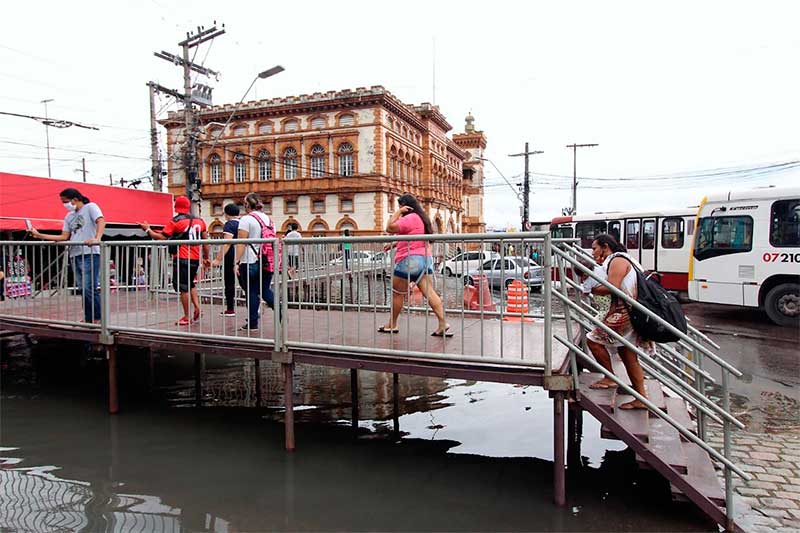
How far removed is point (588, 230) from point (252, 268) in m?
17.7

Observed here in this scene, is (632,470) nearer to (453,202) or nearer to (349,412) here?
(349,412)

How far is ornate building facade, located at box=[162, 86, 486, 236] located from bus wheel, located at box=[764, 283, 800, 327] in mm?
38129

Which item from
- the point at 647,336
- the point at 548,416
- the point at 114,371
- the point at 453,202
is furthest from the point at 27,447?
the point at 453,202

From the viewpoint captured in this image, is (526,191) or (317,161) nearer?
A: (526,191)

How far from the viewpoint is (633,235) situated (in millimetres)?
19609

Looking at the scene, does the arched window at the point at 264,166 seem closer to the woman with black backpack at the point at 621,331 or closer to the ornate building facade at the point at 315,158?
the ornate building facade at the point at 315,158

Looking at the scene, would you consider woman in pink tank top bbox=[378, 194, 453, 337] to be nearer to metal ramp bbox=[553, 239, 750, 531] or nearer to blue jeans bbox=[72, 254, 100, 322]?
metal ramp bbox=[553, 239, 750, 531]

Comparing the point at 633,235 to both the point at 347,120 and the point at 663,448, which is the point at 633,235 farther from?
the point at 347,120

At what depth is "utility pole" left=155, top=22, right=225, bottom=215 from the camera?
21.2 metres

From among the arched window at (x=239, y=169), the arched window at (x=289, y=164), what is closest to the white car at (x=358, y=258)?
the arched window at (x=289, y=164)

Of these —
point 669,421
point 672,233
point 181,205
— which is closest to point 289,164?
point 672,233

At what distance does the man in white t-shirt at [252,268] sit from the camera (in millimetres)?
6277

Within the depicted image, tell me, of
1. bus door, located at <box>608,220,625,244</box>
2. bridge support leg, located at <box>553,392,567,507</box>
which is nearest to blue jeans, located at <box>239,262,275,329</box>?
bridge support leg, located at <box>553,392,567,507</box>

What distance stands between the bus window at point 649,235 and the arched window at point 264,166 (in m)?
40.0
